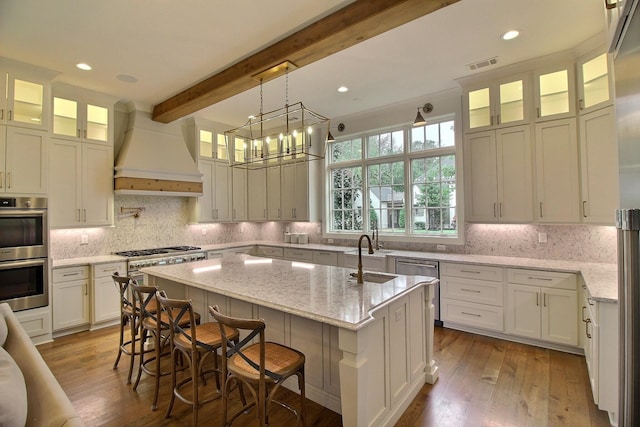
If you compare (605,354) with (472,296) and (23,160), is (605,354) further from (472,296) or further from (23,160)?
(23,160)

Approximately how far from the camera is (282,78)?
3.85 m

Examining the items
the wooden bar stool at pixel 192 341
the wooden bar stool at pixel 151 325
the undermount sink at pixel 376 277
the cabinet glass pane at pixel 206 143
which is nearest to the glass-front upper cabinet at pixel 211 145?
the cabinet glass pane at pixel 206 143

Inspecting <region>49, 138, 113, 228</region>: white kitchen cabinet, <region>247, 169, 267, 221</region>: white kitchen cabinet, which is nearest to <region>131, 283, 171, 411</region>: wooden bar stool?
<region>49, 138, 113, 228</region>: white kitchen cabinet

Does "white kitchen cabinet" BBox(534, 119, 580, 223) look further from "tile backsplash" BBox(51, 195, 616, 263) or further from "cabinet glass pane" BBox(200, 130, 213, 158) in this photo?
"cabinet glass pane" BBox(200, 130, 213, 158)

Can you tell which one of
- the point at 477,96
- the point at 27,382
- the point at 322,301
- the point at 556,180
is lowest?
the point at 27,382

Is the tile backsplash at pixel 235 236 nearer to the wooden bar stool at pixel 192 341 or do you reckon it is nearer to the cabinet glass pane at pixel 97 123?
the cabinet glass pane at pixel 97 123

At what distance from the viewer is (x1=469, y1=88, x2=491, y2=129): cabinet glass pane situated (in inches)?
155

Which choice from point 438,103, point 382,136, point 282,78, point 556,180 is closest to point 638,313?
point 556,180

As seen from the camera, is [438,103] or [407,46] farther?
[438,103]

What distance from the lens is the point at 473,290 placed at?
3.76 m

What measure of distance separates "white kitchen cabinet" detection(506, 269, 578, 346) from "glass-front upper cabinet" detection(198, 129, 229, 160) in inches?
199

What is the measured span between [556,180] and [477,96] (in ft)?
4.71

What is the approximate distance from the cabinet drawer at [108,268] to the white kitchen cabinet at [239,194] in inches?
87.8

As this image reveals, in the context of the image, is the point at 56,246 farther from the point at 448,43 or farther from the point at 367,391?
the point at 448,43
